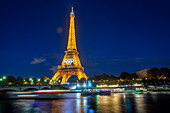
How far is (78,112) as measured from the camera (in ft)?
53.3

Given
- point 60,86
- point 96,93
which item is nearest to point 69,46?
point 60,86

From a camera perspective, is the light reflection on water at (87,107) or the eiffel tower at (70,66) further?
the eiffel tower at (70,66)

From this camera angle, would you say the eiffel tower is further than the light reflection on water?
Yes

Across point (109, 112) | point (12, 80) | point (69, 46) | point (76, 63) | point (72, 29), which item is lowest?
point (109, 112)

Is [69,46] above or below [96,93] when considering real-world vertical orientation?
above

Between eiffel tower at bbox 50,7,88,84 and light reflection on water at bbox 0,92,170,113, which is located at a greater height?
eiffel tower at bbox 50,7,88,84

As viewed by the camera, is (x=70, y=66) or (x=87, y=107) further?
(x=70, y=66)

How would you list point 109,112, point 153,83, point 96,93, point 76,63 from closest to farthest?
point 109,112, point 96,93, point 76,63, point 153,83

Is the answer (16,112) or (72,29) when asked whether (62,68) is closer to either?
(72,29)

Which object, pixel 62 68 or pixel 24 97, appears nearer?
pixel 24 97

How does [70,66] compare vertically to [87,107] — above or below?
above

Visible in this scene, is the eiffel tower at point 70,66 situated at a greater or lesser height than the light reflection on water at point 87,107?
greater

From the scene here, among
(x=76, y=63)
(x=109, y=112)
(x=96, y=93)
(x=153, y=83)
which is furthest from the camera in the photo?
(x=153, y=83)

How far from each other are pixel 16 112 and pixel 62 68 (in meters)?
68.5
